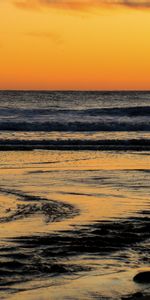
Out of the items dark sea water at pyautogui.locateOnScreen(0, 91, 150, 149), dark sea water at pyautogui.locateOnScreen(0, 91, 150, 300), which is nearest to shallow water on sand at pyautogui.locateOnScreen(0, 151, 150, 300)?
dark sea water at pyautogui.locateOnScreen(0, 91, 150, 300)

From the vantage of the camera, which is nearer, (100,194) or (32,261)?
(32,261)

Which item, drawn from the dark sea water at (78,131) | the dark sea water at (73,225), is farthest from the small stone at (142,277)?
the dark sea water at (78,131)

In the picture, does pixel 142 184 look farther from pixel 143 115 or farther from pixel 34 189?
pixel 143 115

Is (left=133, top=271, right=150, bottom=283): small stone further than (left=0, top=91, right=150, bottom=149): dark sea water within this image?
No

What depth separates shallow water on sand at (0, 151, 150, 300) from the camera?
25.6 ft

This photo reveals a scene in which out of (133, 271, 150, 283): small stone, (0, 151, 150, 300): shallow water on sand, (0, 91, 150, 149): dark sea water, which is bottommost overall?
(133, 271, 150, 283): small stone

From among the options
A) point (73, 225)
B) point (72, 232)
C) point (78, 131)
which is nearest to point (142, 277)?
point (72, 232)

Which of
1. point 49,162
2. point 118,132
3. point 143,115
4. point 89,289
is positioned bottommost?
point 89,289

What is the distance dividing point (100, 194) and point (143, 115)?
4305cm

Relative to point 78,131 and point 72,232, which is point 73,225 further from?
point 78,131

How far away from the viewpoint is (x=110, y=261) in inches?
347

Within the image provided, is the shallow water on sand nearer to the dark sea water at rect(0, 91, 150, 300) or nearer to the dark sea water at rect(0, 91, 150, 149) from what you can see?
the dark sea water at rect(0, 91, 150, 300)

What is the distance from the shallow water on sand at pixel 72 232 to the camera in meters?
7.81

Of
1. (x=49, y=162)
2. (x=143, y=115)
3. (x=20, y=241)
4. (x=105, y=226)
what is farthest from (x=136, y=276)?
(x=143, y=115)
